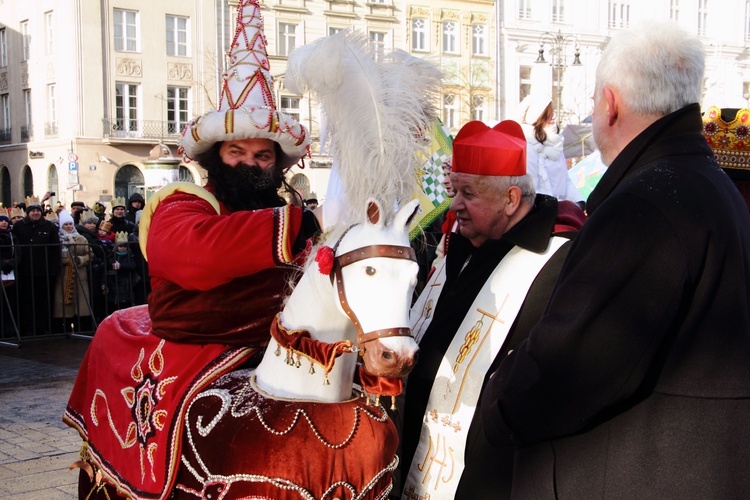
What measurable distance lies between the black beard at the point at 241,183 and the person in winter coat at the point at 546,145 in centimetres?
289

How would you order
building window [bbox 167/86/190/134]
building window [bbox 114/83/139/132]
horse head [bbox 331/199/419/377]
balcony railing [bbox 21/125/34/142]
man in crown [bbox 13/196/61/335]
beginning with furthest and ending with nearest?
1. balcony railing [bbox 21/125/34/142]
2. building window [bbox 167/86/190/134]
3. building window [bbox 114/83/139/132]
4. man in crown [bbox 13/196/61/335]
5. horse head [bbox 331/199/419/377]

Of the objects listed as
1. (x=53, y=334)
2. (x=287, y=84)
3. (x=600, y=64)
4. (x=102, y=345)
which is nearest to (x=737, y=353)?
(x=600, y=64)

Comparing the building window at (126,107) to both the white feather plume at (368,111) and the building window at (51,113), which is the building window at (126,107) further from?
the white feather plume at (368,111)

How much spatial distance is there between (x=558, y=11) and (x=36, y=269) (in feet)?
115

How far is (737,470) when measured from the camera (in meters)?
2.00

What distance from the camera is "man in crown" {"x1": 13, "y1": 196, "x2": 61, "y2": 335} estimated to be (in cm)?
1105

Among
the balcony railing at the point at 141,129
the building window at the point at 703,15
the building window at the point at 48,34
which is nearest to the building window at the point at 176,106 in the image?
the balcony railing at the point at 141,129

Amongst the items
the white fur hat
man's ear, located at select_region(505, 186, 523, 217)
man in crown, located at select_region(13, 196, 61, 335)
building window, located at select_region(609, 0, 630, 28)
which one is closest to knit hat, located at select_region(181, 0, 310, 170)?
man's ear, located at select_region(505, 186, 523, 217)

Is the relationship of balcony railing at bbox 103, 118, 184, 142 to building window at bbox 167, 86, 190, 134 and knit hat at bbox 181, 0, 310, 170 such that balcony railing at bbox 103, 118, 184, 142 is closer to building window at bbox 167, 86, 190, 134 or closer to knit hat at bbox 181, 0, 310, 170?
building window at bbox 167, 86, 190, 134

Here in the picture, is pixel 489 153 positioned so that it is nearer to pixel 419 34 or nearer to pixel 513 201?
pixel 513 201

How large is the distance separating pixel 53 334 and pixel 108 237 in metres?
1.86

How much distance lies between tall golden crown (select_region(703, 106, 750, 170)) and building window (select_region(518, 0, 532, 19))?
38.7 metres

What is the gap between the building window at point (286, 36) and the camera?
36.2m

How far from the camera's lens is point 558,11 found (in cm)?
4138
